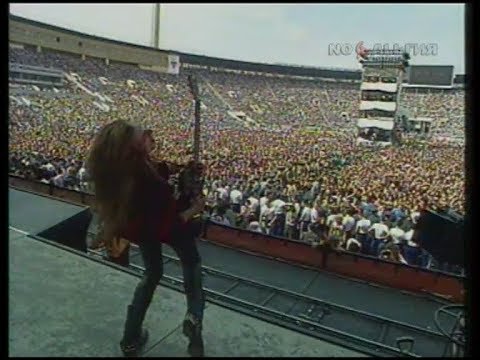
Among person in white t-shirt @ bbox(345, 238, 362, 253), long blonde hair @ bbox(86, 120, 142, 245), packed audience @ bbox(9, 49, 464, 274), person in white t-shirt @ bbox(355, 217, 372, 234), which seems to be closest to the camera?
long blonde hair @ bbox(86, 120, 142, 245)

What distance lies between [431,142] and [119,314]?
27644 mm

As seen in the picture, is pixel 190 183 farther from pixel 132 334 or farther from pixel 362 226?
pixel 362 226

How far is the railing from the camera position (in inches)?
148

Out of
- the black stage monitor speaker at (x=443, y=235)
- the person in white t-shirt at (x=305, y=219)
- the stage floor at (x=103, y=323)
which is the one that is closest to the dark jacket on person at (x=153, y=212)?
the stage floor at (x=103, y=323)

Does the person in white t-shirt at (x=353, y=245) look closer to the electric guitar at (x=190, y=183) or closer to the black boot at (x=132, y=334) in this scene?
the electric guitar at (x=190, y=183)

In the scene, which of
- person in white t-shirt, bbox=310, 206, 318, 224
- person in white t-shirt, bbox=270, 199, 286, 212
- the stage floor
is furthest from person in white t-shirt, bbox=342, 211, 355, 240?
the stage floor

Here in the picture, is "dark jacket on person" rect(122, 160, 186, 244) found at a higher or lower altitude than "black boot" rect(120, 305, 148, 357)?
higher

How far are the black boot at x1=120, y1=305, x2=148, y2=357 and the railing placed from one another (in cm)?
236

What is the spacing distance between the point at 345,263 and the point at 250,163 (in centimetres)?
729

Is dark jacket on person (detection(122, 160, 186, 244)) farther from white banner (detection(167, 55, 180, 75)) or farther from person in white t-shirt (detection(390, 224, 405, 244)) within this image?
white banner (detection(167, 55, 180, 75))

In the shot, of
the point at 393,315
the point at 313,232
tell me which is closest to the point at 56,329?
the point at 393,315

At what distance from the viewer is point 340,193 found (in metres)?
7.77

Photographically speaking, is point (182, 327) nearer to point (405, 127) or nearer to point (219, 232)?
point (219, 232)

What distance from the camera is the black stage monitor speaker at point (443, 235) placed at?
189cm
